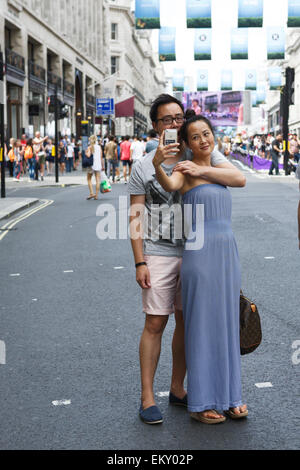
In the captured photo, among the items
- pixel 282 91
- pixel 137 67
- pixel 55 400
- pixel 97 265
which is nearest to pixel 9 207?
pixel 97 265

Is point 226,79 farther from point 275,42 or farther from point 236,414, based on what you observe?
point 236,414

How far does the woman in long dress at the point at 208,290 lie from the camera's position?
350cm

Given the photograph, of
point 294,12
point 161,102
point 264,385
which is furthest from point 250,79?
point 161,102

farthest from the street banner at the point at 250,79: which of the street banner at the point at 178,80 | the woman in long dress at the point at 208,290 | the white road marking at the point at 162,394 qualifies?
the woman in long dress at the point at 208,290

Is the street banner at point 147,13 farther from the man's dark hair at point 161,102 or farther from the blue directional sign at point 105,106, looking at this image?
the man's dark hair at point 161,102

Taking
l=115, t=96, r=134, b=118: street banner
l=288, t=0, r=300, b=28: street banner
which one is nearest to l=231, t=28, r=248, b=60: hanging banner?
l=288, t=0, r=300, b=28: street banner

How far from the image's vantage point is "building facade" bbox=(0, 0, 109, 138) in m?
35.3

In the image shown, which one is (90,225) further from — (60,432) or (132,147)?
(132,147)

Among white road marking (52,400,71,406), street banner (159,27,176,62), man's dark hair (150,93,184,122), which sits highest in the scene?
street banner (159,27,176,62)

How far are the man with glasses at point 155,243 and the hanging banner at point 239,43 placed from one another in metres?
29.9

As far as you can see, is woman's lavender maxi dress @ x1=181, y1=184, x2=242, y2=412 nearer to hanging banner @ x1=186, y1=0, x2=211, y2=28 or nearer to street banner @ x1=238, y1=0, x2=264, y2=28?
hanging banner @ x1=186, y1=0, x2=211, y2=28

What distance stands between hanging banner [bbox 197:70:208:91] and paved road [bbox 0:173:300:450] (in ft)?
170

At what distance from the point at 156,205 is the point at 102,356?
1.62 meters

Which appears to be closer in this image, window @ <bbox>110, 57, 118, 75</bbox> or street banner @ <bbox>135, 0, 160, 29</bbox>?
street banner @ <bbox>135, 0, 160, 29</bbox>
